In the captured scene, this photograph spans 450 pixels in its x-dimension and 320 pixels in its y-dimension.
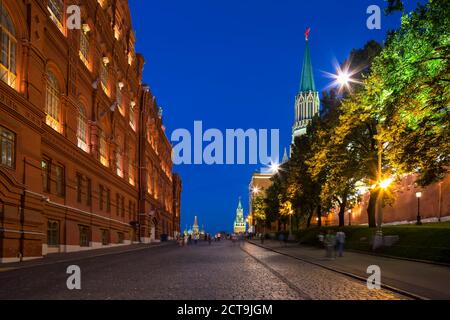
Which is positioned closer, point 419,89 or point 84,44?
point 419,89

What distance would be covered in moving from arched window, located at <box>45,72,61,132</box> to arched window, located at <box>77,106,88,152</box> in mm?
4384

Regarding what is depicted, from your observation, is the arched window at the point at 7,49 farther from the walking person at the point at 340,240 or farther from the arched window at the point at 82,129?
the walking person at the point at 340,240

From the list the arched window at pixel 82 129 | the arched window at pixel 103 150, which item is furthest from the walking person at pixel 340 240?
the arched window at pixel 103 150

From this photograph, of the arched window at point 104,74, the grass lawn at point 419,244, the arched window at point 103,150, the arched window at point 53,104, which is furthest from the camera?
the arched window at point 104,74

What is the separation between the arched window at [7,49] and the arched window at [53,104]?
6.02m

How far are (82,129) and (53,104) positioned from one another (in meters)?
6.36

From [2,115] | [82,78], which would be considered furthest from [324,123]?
[2,115]

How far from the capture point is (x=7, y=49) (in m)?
22.7

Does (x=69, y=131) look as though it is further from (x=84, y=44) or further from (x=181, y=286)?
(x=181, y=286)

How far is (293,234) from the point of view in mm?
60906

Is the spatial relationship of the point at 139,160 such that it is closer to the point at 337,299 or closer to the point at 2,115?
the point at 2,115

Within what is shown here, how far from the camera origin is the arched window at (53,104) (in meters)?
29.5

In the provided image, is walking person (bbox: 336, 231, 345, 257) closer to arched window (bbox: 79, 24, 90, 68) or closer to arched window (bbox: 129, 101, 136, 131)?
arched window (bbox: 79, 24, 90, 68)

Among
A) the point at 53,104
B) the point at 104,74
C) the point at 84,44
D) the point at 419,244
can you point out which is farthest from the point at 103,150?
the point at 419,244
